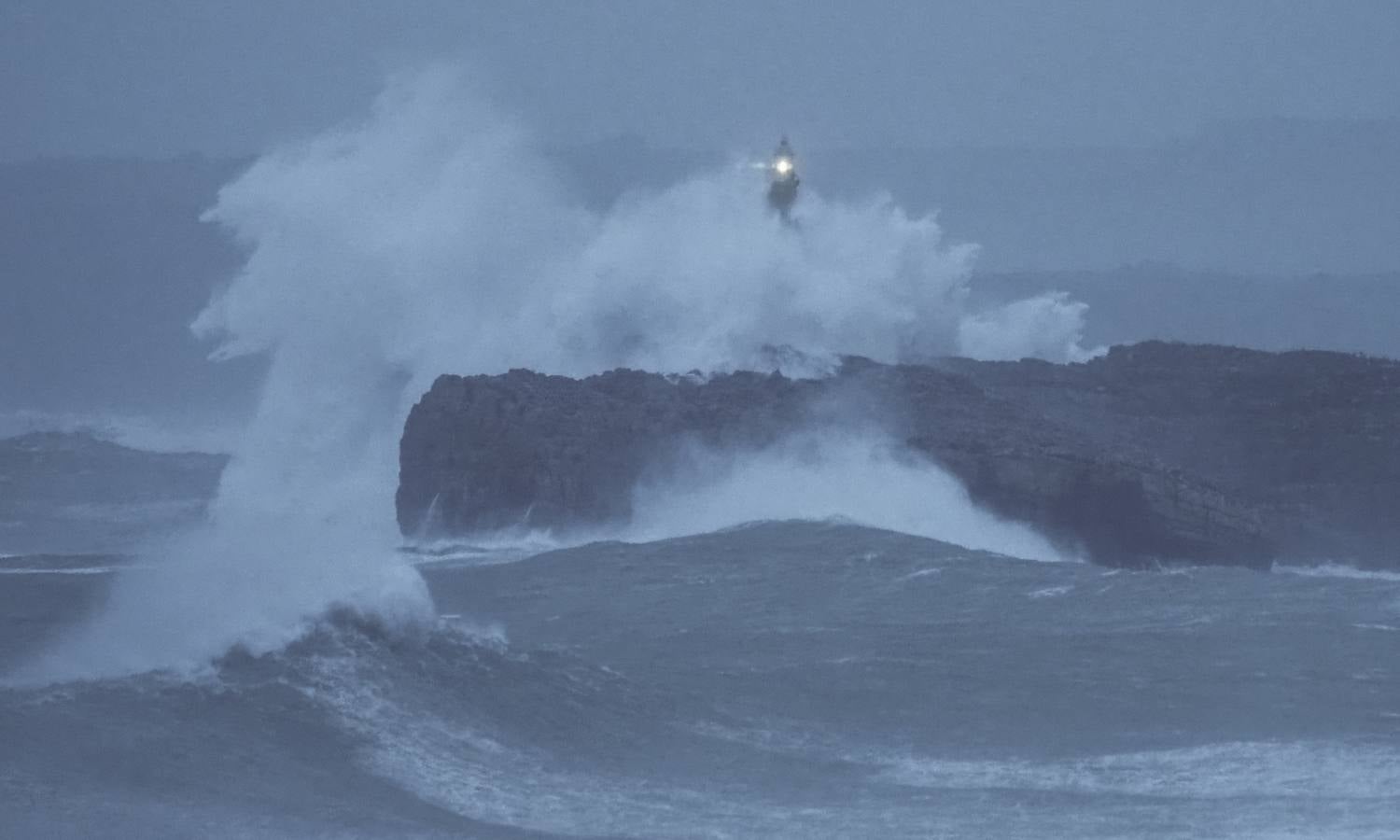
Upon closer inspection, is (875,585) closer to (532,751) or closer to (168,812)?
(532,751)

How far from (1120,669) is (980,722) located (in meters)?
1.86

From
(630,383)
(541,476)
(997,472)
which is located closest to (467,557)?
(541,476)

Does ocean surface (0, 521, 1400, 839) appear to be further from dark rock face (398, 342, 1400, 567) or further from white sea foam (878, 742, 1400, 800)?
dark rock face (398, 342, 1400, 567)

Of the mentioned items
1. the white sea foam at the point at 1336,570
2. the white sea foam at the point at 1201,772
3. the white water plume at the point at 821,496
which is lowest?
the white sea foam at the point at 1201,772

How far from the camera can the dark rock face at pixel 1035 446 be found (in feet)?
86.0

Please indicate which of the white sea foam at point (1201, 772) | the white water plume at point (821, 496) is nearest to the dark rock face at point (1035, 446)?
the white water plume at point (821, 496)

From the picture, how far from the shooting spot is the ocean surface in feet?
41.1

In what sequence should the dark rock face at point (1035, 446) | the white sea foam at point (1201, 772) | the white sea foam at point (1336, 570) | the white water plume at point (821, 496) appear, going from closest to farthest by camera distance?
1. the white sea foam at point (1201, 772)
2. the white water plume at point (821, 496)
3. the dark rock face at point (1035, 446)
4. the white sea foam at point (1336, 570)

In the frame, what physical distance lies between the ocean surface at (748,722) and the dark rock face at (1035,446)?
587cm

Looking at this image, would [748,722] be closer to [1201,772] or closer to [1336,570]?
[1201,772]

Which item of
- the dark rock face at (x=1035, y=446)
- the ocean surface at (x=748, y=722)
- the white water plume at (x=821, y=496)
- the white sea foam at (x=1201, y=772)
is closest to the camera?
the ocean surface at (x=748, y=722)

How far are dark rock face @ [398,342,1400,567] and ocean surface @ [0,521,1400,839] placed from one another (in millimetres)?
5871

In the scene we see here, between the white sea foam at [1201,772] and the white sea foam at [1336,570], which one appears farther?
the white sea foam at [1336,570]

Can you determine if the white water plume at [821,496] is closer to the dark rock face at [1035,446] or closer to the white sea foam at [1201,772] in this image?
the dark rock face at [1035,446]
